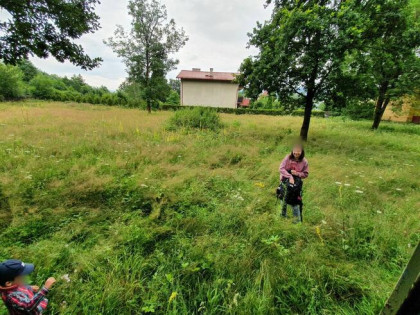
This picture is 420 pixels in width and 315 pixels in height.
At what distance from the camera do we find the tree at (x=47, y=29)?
3309mm

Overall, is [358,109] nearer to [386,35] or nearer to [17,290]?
[386,35]

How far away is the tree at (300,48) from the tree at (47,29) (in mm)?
6060

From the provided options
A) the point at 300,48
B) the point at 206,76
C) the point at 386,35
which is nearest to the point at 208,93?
the point at 206,76

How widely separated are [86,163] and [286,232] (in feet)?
15.7

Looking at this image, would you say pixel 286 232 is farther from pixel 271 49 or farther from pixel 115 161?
pixel 271 49

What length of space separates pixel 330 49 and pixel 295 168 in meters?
5.59

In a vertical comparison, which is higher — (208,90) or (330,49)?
(208,90)

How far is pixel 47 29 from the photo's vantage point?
378 centimetres

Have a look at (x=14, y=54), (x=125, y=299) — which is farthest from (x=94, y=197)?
(x=14, y=54)

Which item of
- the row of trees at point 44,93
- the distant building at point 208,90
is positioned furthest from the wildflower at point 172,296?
the distant building at point 208,90

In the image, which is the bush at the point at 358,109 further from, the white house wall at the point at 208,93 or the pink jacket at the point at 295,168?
the white house wall at the point at 208,93

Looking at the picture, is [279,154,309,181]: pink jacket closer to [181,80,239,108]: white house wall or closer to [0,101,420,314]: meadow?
[0,101,420,314]: meadow

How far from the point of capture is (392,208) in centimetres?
352

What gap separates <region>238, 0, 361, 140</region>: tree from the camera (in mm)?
6246
